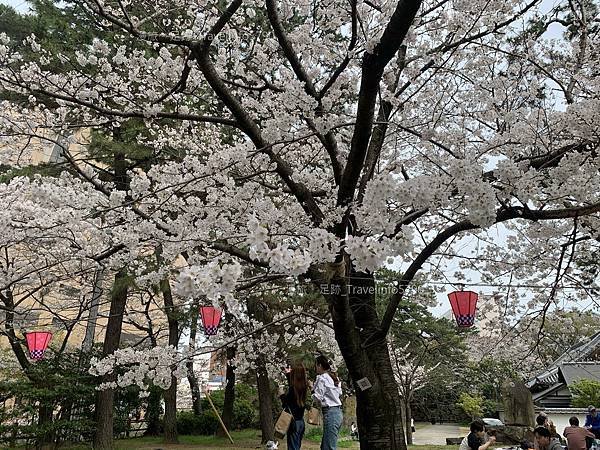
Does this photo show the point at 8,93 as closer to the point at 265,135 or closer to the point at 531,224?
the point at 265,135

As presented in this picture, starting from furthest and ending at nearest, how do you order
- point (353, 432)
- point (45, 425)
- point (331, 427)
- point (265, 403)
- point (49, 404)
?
point (353, 432) < point (265, 403) < point (49, 404) < point (45, 425) < point (331, 427)

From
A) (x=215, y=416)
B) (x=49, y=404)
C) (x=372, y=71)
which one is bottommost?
(x=215, y=416)

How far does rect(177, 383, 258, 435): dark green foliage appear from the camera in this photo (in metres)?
15.0

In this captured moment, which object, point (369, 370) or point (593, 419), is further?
point (593, 419)

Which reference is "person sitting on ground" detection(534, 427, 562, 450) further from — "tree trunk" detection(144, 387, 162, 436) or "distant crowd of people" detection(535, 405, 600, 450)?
"tree trunk" detection(144, 387, 162, 436)

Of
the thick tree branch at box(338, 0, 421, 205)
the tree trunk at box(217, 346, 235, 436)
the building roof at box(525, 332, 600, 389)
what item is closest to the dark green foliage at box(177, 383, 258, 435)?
the tree trunk at box(217, 346, 235, 436)

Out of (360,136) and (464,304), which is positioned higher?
(360,136)

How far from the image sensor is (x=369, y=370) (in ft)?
12.9

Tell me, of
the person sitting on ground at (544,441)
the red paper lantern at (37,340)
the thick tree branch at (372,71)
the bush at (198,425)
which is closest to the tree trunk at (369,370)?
the thick tree branch at (372,71)

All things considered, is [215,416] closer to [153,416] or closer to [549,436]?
[153,416]

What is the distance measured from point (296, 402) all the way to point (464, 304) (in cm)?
191

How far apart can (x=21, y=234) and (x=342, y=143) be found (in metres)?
3.78

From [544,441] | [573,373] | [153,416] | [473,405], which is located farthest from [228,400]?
[544,441]

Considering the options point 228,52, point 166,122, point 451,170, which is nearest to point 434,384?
point 166,122
